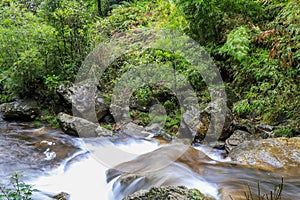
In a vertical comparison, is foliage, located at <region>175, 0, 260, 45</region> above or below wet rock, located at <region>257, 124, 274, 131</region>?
above

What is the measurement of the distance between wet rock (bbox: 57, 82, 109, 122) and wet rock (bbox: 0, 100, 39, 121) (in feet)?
3.04

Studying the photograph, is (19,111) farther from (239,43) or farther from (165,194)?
(165,194)

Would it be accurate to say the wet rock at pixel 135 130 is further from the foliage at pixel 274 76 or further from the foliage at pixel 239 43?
the foliage at pixel 239 43

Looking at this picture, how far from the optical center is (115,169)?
452 centimetres

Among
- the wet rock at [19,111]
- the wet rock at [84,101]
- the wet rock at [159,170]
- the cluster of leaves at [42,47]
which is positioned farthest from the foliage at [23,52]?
the wet rock at [159,170]

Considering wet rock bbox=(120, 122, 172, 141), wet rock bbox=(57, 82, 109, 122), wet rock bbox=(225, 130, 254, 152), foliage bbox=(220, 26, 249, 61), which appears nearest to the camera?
wet rock bbox=(225, 130, 254, 152)

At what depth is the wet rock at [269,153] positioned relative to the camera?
170 inches

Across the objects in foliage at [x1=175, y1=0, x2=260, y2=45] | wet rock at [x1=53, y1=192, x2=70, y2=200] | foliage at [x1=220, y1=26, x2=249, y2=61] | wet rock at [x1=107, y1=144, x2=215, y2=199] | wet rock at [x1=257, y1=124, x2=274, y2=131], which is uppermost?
foliage at [x1=175, y1=0, x2=260, y2=45]

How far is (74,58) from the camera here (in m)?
8.20

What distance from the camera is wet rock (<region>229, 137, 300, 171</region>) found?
170 inches

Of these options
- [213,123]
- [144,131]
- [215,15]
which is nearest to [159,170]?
[213,123]

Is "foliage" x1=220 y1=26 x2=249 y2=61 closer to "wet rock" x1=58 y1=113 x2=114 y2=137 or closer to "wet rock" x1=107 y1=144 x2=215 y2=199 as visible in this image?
"wet rock" x1=107 y1=144 x2=215 y2=199

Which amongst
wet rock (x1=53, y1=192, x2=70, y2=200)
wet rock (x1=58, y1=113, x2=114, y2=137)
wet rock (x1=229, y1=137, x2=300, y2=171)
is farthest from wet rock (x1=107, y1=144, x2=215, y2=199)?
wet rock (x1=58, y1=113, x2=114, y2=137)

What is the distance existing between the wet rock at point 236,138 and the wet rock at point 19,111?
5139mm
